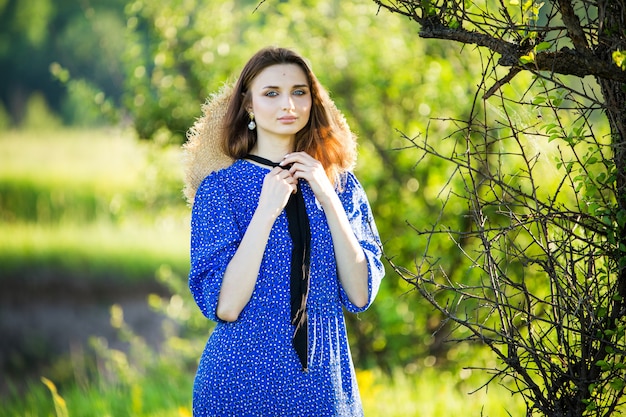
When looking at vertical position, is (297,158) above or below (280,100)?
below

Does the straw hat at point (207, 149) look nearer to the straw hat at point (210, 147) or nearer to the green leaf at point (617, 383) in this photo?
the straw hat at point (210, 147)

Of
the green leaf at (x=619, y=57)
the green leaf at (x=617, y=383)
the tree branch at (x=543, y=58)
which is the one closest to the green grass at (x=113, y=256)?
the green leaf at (x=617, y=383)

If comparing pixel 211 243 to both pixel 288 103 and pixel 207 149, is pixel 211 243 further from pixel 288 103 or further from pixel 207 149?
pixel 288 103

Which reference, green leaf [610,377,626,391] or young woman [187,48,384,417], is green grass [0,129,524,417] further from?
green leaf [610,377,626,391]

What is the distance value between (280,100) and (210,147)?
274mm

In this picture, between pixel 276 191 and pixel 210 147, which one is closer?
pixel 276 191

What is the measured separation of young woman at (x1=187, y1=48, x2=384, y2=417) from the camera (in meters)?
2.22

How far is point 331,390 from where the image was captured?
2.24 metres

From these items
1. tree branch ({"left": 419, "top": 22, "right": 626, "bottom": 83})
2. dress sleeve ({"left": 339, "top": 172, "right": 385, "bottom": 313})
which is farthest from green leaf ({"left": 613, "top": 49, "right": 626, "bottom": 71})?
dress sleeve ({"left": 339, "top": 172, "right": 385, "bottom": 313})

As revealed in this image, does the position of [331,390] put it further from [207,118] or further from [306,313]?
[207,118]

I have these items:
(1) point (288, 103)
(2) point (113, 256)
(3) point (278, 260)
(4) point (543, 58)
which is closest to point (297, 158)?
(1) point (288, 103)

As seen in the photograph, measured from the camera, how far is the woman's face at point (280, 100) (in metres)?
2.34

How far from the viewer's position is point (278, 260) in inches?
90.4

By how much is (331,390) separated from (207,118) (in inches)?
36.0
